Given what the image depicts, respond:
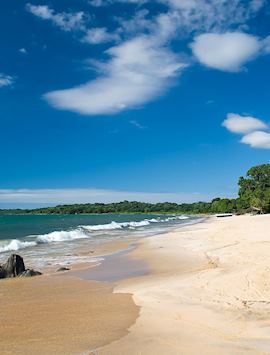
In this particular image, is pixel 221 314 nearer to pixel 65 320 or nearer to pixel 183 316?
pixel 183 316

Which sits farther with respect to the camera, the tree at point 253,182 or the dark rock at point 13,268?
the tree at point 253,182

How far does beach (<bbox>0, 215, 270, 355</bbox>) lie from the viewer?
6586mm

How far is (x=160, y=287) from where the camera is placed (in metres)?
11.5

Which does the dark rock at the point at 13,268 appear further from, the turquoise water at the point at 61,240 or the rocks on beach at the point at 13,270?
the turquoise water at the point at 61,240

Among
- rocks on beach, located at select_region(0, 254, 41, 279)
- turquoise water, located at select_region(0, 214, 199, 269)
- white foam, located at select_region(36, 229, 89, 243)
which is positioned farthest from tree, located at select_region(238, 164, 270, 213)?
rocks on beach, located at select_region(0, 254, 41, 279)

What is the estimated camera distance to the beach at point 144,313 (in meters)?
6.59

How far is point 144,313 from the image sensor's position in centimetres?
868

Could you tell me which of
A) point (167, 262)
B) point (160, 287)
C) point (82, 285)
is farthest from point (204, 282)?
point (167, 262)

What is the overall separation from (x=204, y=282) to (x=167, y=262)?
6.62 metres

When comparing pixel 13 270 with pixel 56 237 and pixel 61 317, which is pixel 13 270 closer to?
pixel 61 317

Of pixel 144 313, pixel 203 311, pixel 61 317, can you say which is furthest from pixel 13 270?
pixel 203 311

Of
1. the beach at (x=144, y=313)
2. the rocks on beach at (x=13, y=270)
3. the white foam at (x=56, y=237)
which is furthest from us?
the white foam at (x=56, y=237)

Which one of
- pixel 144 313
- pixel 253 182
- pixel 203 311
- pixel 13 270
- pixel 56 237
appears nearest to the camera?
pixel 203 311

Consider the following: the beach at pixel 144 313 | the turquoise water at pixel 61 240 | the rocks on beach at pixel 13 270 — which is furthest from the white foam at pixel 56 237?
the beach at pixel 144 313
